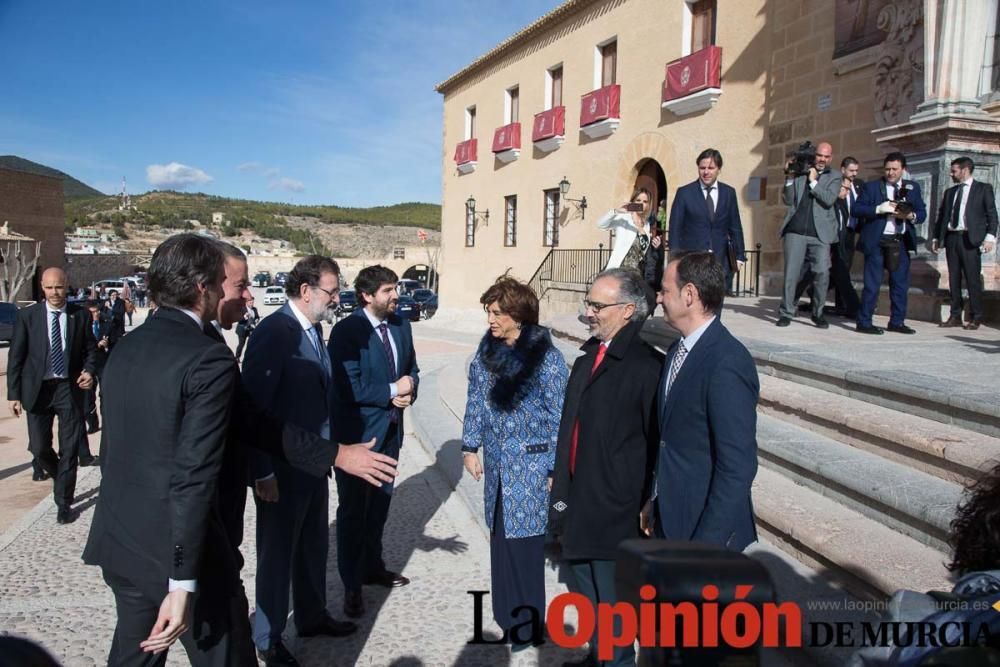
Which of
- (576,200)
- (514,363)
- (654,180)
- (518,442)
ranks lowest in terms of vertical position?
(518,442)

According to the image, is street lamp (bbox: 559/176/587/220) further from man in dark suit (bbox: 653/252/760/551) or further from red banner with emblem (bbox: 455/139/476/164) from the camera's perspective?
man in dark suit (bbox: 653/252/760/551)

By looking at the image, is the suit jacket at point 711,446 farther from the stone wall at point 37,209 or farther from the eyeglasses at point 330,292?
the stone wall at point 37,209

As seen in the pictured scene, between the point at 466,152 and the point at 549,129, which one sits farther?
the point at 466,152

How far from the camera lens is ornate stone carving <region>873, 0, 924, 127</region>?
8.34 metres

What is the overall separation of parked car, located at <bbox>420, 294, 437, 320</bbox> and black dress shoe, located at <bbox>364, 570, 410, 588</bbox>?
24.4m

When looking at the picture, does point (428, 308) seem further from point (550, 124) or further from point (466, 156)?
point (550, 124)

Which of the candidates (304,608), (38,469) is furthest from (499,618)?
(38,469)

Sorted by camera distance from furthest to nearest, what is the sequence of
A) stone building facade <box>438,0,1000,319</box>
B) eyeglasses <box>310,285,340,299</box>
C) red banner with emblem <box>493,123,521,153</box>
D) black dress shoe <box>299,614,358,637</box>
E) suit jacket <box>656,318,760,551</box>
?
red banner with emblem <box>493,123,521,153</box> → stone building facade <box>438,0,1000,319</box> → eyeglasses <box>310,285,340,299</box> → black dress shoe <box>299,614,358,637</box> → suit jacket <box>656,318,760,551</box>

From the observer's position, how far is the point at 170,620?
1.93 metres

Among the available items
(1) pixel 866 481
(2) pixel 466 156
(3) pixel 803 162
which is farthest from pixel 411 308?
(1) pixel 866 481

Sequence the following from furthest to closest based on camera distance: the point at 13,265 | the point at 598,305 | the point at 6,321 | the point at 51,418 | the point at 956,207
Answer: the point at 13,265 → the point at 6,321 → the point at 956,207 → the point at 51,418 → the point at 598,305

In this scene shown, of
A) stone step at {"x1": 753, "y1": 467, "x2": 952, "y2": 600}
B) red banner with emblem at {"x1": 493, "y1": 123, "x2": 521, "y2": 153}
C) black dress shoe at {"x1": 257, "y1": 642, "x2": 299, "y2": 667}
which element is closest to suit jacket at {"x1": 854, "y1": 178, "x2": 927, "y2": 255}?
stone step at {"x1": 753, "y1": 467, "x2": 952, "y2": 600}

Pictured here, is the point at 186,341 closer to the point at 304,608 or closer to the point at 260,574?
the point at 260,574

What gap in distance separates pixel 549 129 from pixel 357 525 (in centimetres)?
1680
